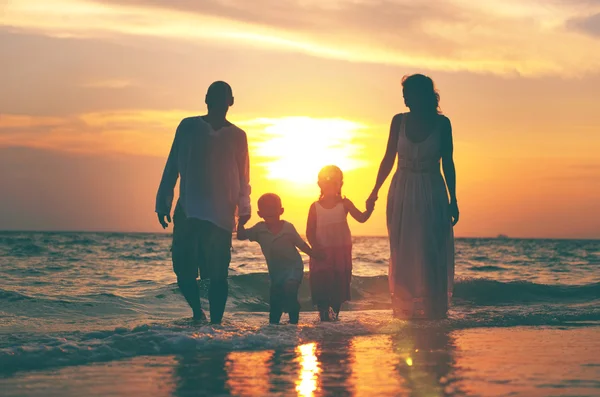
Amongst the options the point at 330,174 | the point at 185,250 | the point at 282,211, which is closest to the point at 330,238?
Answer: the point at 330,174

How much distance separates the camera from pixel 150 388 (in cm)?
413

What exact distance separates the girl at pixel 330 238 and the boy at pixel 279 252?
73 centimetres

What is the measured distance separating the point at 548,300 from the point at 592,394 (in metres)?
10.8

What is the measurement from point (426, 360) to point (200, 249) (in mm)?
2765

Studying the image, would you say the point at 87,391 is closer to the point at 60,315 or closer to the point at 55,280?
the point at 60,315

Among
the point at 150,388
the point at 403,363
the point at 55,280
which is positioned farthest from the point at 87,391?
the point at 55,280

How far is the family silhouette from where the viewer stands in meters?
7.05

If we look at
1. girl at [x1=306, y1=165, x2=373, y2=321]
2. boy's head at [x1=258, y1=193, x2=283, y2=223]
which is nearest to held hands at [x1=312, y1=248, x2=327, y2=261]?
girl at [x1=306, y1=165, x2=373, y2=321]

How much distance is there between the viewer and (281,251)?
7.37 metres

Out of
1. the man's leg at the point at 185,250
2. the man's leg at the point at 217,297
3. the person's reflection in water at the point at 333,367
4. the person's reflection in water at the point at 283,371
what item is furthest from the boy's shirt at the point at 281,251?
the person's reflection in water at the point at 283,371

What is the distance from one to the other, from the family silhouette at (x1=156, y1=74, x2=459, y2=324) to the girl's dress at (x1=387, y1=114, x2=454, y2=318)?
0.01m

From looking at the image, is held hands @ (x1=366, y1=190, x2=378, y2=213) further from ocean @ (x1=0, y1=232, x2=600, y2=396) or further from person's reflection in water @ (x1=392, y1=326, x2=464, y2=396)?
person's reflection in water @ (x1=392, y1=326, x2=464, y2=396)

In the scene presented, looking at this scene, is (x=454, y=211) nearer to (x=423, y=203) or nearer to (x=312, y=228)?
(x=423, y=203)

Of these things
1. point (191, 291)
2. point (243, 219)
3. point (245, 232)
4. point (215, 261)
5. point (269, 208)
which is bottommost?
point (191, 291)
